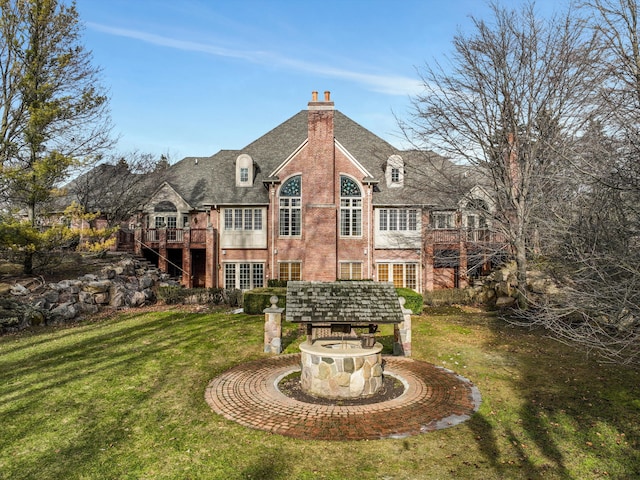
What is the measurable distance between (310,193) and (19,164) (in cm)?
1506

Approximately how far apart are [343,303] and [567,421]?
5.21m

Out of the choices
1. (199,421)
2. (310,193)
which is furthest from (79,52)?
(199,421)

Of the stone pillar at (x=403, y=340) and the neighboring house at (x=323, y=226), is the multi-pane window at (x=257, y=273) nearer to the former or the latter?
the neighboring house at (x=323, y=226)

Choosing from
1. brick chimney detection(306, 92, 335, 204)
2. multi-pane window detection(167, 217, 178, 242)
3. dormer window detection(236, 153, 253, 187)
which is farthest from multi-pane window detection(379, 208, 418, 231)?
multi-pane window detection(167, 217, 178, 242)

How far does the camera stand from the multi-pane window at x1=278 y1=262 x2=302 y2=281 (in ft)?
78.9

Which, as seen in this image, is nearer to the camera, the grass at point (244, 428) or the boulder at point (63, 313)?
the grass at point (244, 428)

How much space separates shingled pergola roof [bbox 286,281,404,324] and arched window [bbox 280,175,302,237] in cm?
1344

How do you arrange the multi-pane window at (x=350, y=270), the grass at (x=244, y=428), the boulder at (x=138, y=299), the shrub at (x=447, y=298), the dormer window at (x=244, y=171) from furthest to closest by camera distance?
the dormer window at (x=244, y=171), the multi-pane window at (x=350, y=270), the shrub at (x=447, y=298), the boulder at (x=138, y=299), the grass at (x=244, y=428)

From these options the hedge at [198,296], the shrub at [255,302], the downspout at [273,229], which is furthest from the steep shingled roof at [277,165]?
the shrub at [255,302]

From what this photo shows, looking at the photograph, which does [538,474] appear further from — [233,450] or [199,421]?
[199,421]

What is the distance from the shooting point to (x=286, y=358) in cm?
1177

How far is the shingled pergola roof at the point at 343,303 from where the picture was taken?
940 centimetres

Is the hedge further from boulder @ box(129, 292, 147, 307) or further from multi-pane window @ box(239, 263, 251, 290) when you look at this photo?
multi-pane window @ box(239, 263, 251, 290)

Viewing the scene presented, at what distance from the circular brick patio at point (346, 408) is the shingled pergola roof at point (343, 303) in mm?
1764
